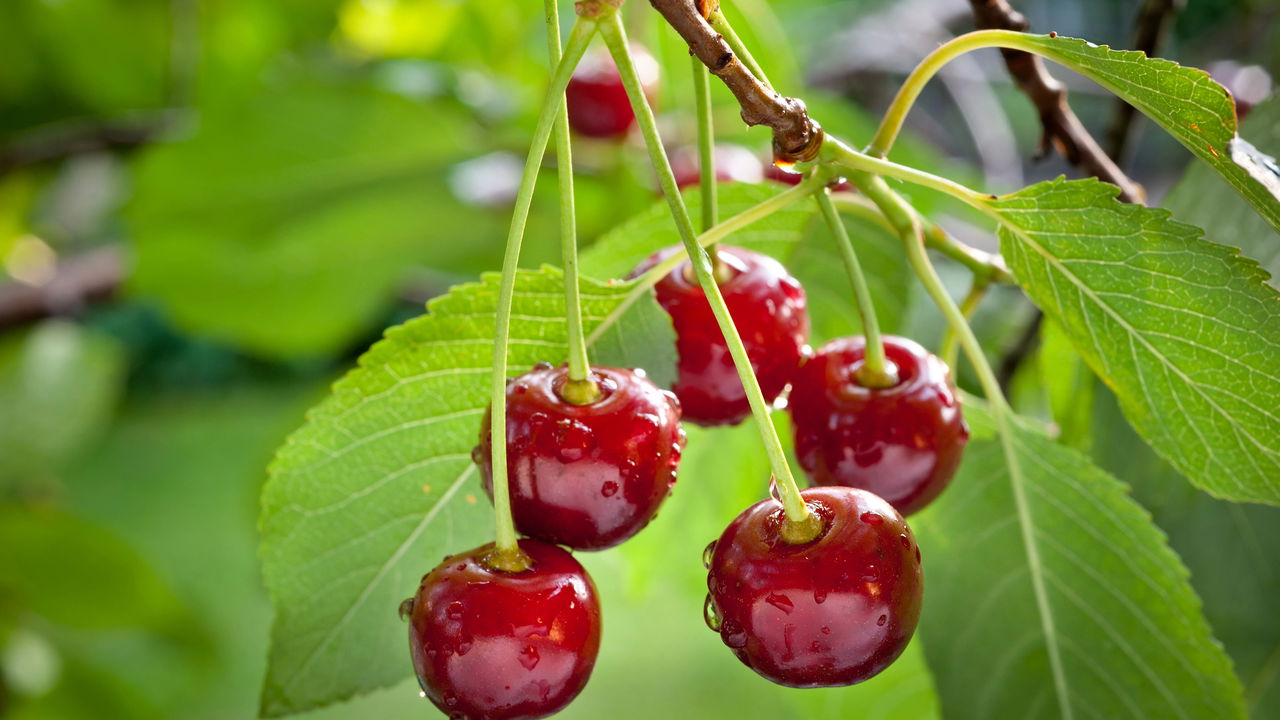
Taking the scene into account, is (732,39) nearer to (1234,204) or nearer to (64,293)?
(1234,204)

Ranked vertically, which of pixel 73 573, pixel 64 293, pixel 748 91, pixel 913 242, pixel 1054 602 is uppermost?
pixel 748 91

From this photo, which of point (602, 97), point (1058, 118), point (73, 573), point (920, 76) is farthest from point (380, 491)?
point (73, 573)

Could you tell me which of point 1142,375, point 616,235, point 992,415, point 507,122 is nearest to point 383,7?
point 507,122

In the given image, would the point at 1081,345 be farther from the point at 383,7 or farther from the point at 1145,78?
the point at 383,7

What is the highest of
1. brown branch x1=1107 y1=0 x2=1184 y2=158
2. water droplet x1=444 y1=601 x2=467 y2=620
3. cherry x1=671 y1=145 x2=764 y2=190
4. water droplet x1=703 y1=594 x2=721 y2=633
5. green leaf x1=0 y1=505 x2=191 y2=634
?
brown branch x1=1107 y1=0 x2=1184 y2=158

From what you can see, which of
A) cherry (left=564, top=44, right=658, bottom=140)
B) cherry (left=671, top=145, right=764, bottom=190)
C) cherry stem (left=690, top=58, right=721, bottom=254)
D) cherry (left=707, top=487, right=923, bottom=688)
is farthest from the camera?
cherry (left=564, top=44, right=658, bottom=140)

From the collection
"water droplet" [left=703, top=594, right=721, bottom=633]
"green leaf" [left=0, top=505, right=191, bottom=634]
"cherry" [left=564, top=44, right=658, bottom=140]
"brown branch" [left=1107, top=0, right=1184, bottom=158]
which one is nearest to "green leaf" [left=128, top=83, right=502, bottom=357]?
"cherry" [left=564, top=44, right=658, bottom=140]

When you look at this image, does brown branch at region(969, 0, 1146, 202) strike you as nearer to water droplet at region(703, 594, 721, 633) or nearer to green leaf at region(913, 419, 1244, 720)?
green leaf at region(913, 419, 1244, 720)
